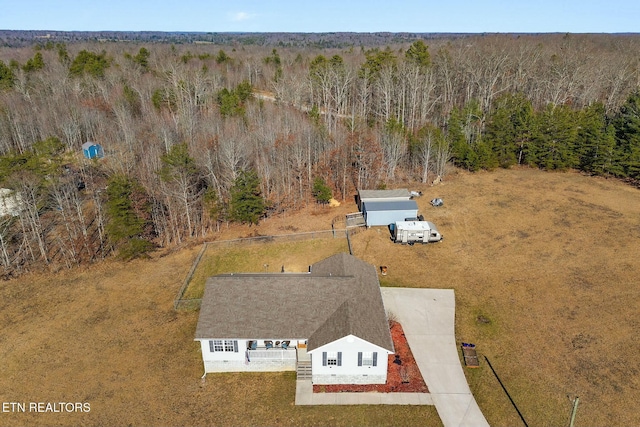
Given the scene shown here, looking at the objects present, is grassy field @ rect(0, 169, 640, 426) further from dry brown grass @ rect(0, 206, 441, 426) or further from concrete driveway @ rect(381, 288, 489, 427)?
concrete driveway @ rect(381, 288, 489, 427)

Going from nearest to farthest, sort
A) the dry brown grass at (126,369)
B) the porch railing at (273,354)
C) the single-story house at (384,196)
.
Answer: the dry brown grass at (126,369) → the porch railing at (273,354) → the single-story house at (384,196)

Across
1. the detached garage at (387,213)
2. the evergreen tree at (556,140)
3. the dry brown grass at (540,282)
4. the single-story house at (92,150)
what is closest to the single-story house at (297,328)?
the dry brown grass at (540,282)

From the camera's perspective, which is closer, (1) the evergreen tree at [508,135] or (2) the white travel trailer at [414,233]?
(2) the white travel trailer at [414,233]

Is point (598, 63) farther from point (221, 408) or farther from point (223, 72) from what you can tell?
point (221, 408)

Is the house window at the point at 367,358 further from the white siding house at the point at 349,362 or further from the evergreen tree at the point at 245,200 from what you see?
the evergreen tree at the point at 245,200

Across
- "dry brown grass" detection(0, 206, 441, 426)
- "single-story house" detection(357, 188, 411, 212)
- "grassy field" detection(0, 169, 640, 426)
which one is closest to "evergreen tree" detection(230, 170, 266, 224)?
"grassy field" detection(0, 169, 640, 426)

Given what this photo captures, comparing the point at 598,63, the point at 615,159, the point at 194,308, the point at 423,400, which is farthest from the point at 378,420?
the point at 598,63
